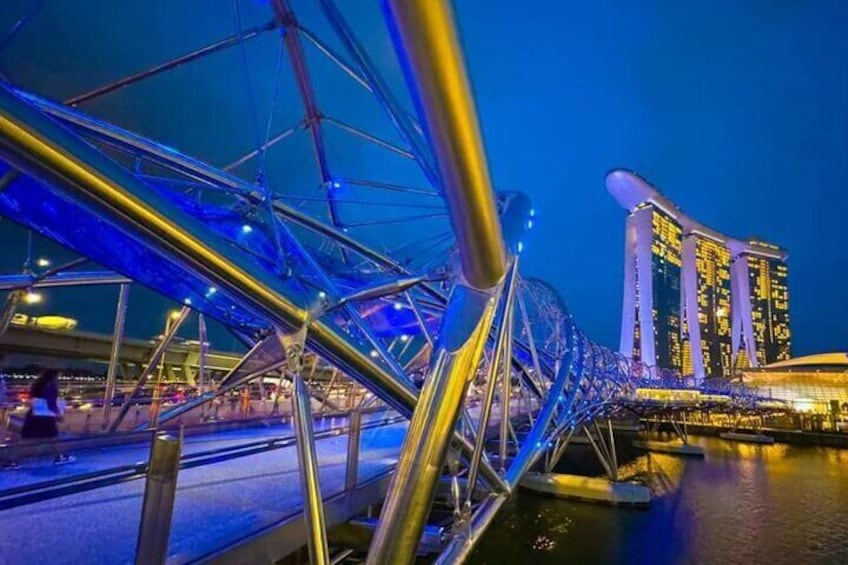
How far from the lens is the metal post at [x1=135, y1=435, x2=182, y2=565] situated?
11.5ft

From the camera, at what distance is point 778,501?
2944 cm

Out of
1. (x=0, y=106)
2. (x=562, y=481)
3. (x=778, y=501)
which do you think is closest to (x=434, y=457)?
(x=0, y=106)

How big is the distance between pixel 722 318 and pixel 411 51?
646 feet

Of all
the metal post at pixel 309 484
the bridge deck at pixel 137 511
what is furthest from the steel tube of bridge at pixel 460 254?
the bridge deck at pixel 137 511

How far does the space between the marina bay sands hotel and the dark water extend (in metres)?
81.8

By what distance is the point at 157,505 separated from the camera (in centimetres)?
354

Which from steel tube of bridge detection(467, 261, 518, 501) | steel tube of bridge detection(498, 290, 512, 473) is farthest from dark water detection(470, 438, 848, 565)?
steel tube of bridge detection(467, 261, 518, 501)

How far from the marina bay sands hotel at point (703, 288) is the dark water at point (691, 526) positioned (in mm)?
81837

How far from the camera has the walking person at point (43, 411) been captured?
374 inches

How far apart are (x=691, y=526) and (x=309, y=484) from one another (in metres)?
25.7

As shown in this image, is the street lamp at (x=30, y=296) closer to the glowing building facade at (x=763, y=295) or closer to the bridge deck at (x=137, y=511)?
the bridge deck at (x=137, y=511)

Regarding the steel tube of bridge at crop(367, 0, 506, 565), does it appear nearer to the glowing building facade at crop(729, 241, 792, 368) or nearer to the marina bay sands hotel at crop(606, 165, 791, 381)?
the marina bay sands hotel at crop(606, 165, 791, 381)

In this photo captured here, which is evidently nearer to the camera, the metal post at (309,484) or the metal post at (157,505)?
the metal post at (309,484)

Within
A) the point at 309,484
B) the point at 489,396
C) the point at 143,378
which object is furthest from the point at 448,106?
the point at 143,378
